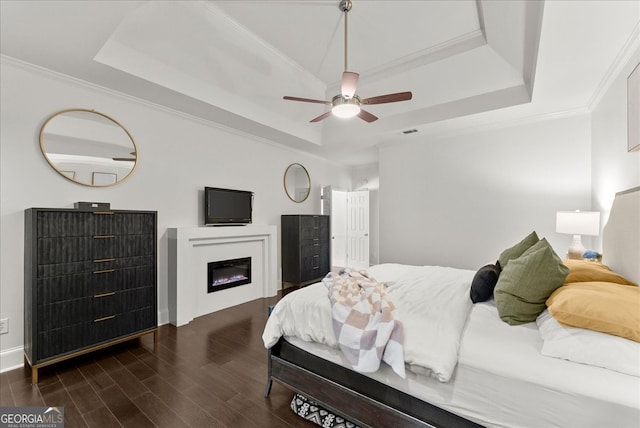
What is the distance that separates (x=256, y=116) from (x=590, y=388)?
4.04 meters

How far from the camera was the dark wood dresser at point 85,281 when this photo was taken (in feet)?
7.20

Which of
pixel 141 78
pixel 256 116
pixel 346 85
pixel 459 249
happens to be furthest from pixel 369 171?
pixel 141 78

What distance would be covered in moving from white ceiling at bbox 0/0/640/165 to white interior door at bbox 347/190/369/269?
8.64 feet

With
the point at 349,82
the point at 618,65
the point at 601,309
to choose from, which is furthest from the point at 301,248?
the point at 618,65

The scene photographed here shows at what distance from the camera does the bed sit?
3.78 ft

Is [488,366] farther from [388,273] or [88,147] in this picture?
[88,147]

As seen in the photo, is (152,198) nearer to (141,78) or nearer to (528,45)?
(141,78)

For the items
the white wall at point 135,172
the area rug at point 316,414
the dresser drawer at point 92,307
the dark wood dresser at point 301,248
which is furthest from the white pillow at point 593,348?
the dark wood dresser at point 301,248

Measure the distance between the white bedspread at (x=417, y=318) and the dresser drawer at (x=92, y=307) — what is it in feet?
5.02

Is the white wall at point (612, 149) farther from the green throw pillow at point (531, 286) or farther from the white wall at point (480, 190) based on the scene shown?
the green throw pillow at point (531, 286)

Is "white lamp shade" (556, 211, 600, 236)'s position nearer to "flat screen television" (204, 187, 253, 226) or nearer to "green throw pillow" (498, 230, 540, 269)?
"green throw pillow" (498, 230, 540, 269)

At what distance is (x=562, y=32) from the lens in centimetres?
204

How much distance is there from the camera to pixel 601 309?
4.26 feet

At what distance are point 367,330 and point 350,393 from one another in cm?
39
